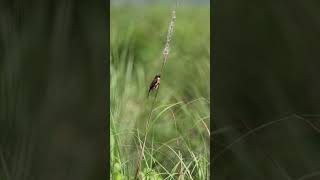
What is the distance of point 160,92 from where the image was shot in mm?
1773

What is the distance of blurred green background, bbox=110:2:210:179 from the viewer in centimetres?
174

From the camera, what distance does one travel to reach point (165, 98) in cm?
177
